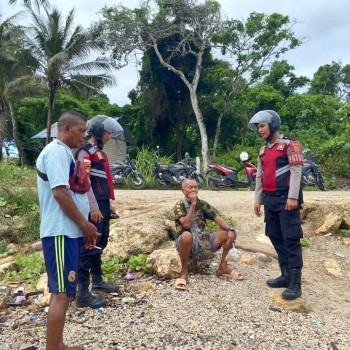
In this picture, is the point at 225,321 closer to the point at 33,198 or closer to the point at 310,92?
the point at 33,198

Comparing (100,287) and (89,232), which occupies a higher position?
(89,232)

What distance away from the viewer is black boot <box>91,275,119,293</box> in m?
3.73

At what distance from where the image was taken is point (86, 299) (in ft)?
11.2

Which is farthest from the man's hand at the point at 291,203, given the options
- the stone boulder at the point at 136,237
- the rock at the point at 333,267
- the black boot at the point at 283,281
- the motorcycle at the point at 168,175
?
the motorcycle at the point at 168,175

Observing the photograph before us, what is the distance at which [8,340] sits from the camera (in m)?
3.08

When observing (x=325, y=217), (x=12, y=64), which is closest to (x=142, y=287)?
(x=325, y=217)

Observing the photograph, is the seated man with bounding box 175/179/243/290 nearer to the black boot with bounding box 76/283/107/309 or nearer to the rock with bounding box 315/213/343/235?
the black boot with bounding box 76/283/107/309

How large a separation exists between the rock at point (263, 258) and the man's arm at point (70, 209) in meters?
3.04

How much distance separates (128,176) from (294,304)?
31.7 feet

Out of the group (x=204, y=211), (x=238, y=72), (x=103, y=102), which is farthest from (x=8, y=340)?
(x=103, y=102)

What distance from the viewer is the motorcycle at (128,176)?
41.7 feet

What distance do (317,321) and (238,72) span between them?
55.5ft

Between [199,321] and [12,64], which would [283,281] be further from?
[12,64]

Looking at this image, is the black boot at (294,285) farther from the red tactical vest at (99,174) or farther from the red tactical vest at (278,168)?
the red tactical vest at (99,174)
